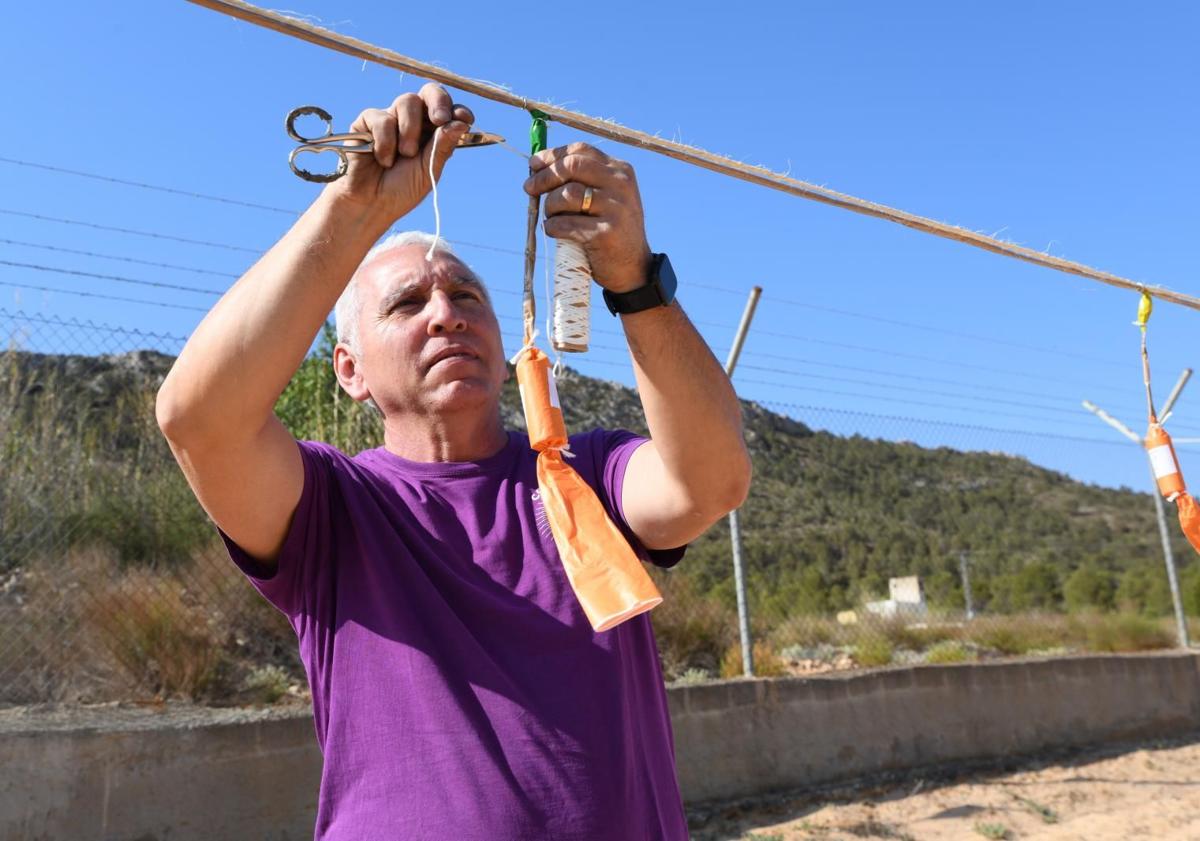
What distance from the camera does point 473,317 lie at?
2.00 meters

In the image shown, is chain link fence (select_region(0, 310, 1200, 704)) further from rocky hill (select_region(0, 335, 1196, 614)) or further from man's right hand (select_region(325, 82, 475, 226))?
man's right hand (select_region(325, 82, 475, 226))

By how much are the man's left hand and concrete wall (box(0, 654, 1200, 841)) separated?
370cm

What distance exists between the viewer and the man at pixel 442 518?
155 centimetres

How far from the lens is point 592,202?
1.60 meters

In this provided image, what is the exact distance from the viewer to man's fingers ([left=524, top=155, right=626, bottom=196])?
1.61 metres

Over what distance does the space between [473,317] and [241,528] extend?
59 cm

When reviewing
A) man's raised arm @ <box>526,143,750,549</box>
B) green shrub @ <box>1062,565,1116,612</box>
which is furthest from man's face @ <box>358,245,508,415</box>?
green shrub @ <box>1062,565,1116,612</box>

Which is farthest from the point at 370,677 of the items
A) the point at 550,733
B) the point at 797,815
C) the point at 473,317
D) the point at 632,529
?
the point at 797,815

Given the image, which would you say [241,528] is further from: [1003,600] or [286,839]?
Answer: [1003,600]

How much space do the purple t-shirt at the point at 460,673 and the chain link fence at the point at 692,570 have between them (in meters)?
4.09

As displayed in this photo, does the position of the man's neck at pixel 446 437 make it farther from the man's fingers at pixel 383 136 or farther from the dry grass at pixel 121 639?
the dry grass at pixel 121 639

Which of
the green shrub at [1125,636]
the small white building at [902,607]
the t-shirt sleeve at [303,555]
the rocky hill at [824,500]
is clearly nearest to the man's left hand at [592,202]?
the t-shirt sleeve at [303,555]

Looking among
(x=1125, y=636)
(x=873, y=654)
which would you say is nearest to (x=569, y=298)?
(x=873, y=654)

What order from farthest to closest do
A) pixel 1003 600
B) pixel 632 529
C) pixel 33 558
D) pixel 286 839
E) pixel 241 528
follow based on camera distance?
pixel 1003 600 → pixel 33 558 → pixel 286 839 → pixel 632 529 → pixel 241 528
